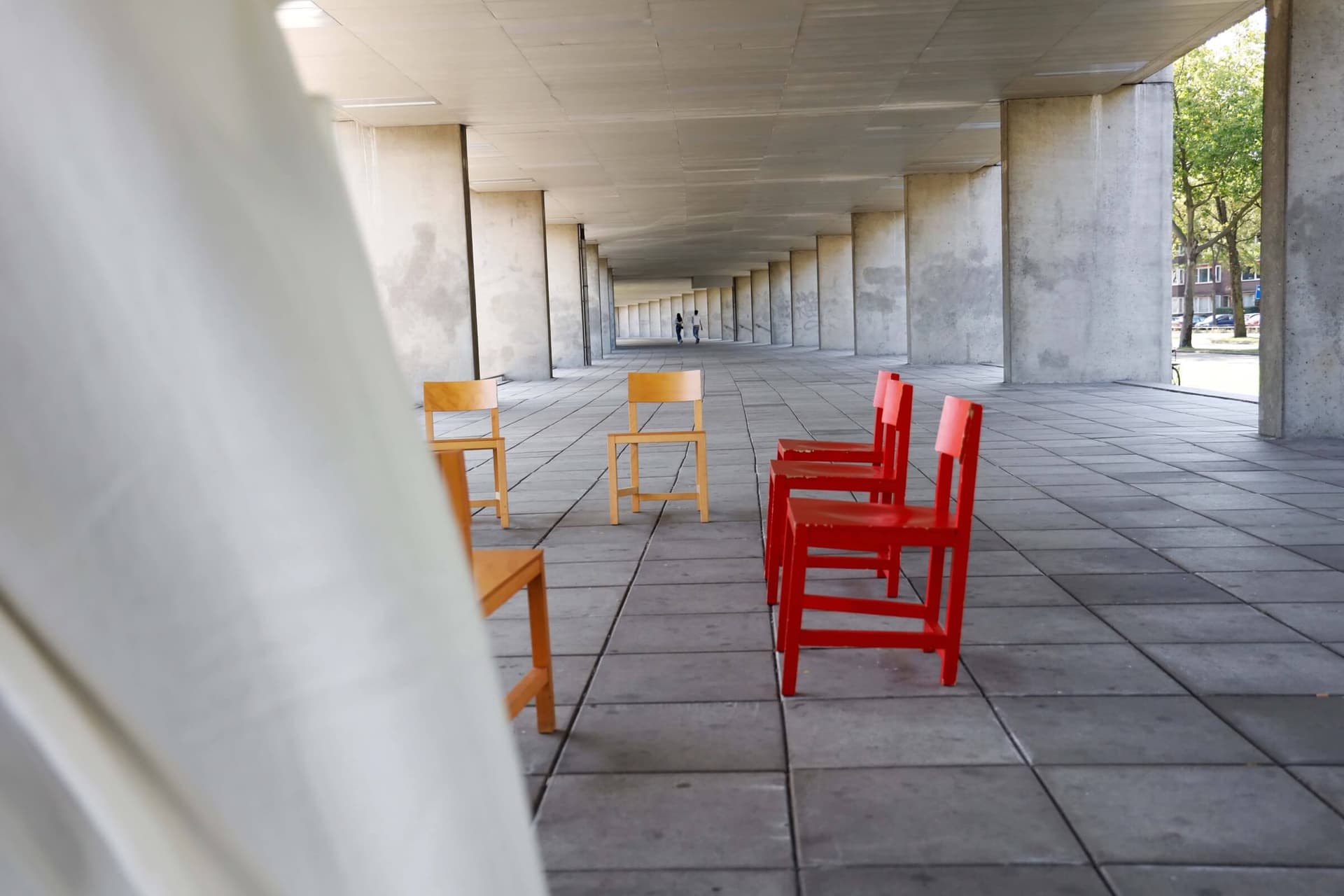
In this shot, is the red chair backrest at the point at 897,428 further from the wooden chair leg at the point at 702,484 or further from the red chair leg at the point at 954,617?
the wooden chair leg at the point at 702,484

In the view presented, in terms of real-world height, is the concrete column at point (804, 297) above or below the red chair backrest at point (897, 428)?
above

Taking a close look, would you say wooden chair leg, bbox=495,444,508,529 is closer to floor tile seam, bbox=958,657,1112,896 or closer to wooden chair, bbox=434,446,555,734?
wooden chair, bbox=434,446,555,734

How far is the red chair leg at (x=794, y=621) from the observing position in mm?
3164

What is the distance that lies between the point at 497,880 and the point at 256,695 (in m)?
0.21

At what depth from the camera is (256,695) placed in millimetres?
722

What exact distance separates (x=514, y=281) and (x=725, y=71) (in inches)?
381

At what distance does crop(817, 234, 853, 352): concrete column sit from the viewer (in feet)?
104

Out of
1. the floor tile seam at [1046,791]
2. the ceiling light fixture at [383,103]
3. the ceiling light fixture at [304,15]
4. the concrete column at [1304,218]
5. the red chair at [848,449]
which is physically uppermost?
the ceiling light fixture at [383,103]

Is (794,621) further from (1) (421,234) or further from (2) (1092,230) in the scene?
(2) (1092,230)

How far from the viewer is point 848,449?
16.0ft

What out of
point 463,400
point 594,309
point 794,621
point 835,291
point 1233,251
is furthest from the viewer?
point 594,309

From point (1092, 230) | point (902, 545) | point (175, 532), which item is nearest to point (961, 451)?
point (902, 545)

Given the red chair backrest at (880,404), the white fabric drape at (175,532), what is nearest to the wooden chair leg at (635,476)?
the red chair backrest at (880,404)

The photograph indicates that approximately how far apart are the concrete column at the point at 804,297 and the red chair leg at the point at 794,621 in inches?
1318
